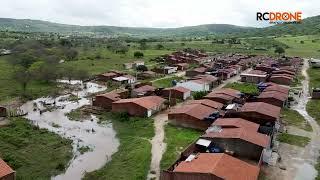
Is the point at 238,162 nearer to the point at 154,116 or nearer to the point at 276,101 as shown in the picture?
the point at 154,116

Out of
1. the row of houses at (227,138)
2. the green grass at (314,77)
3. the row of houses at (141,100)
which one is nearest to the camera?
the row of houses at (227,138)

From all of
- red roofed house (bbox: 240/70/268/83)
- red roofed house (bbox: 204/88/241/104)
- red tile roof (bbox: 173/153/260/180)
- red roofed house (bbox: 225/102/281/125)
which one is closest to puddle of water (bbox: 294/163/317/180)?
red tile roof (bbox: 173/153/260/180)

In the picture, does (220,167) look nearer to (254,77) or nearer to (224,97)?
(224,97)

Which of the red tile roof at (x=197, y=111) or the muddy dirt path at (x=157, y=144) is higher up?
the red tile roof at (x=197, y=111)

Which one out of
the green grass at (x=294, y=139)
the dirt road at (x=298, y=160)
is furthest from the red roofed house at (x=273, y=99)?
the green grass at (x=294, y=139)

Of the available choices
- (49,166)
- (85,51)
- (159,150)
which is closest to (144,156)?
(159,150)

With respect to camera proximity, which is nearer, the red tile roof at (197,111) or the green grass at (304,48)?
the red tile roof at (197,111)

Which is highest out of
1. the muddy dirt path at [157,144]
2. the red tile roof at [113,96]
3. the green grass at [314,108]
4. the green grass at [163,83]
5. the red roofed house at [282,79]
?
the red roofed house at [282,79]

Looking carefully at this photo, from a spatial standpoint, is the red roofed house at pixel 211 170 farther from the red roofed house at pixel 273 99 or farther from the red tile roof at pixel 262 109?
the red roofed house at pixel 273 99
